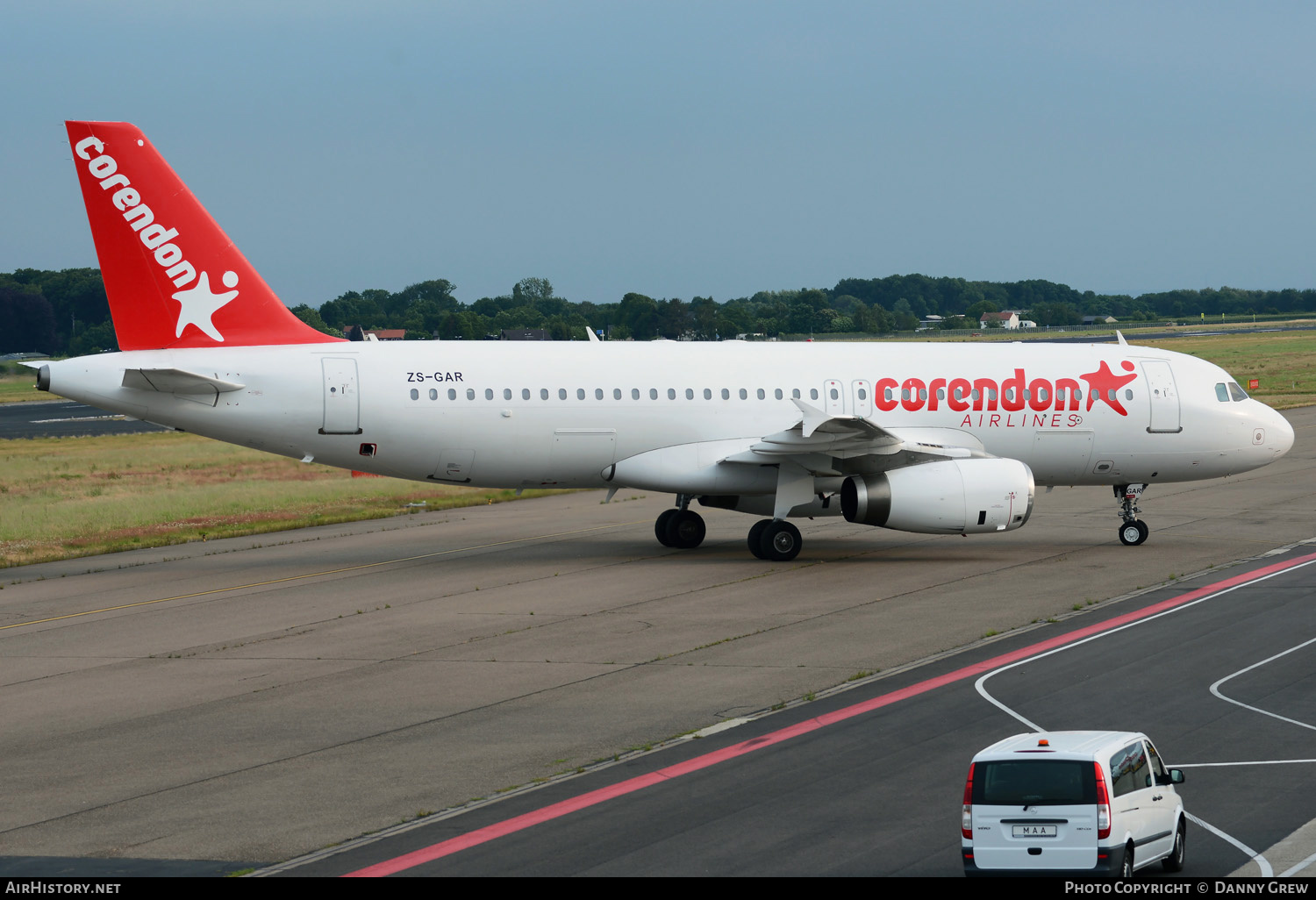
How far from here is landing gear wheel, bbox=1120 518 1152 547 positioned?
99.0 ft

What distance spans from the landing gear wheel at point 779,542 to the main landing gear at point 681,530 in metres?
2.65

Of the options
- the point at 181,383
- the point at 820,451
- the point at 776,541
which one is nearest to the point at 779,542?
the point at 776,541

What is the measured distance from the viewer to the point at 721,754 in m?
14.7

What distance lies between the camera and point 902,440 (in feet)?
90.4

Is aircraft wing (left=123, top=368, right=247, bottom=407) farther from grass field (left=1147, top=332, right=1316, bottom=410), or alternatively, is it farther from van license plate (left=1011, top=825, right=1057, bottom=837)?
grass field (left=1147, top=332, right=1316, bottom=410)

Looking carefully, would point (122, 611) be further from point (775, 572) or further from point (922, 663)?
point (922, 663)

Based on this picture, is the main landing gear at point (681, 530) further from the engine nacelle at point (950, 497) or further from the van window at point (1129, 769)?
the van window at point (1129, 769)

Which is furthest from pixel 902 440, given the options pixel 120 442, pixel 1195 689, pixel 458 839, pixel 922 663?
pixel 120 442

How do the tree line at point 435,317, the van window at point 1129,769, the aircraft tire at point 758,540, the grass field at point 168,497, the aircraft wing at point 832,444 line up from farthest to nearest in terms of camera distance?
the tree line at point 435,317, the grass field at point 168,497, the aircraft tire at point 758,540, the aircraft wing at point 832,444, the van window at point 1129,769

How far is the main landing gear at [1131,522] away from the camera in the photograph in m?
30.2

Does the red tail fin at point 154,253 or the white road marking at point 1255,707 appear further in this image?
the red tail fin at point 154,253

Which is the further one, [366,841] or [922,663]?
[922,663]

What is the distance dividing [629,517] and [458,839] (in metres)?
24.8

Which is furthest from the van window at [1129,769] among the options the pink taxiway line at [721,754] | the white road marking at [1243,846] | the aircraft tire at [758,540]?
the aircraft tire at [758,540]
